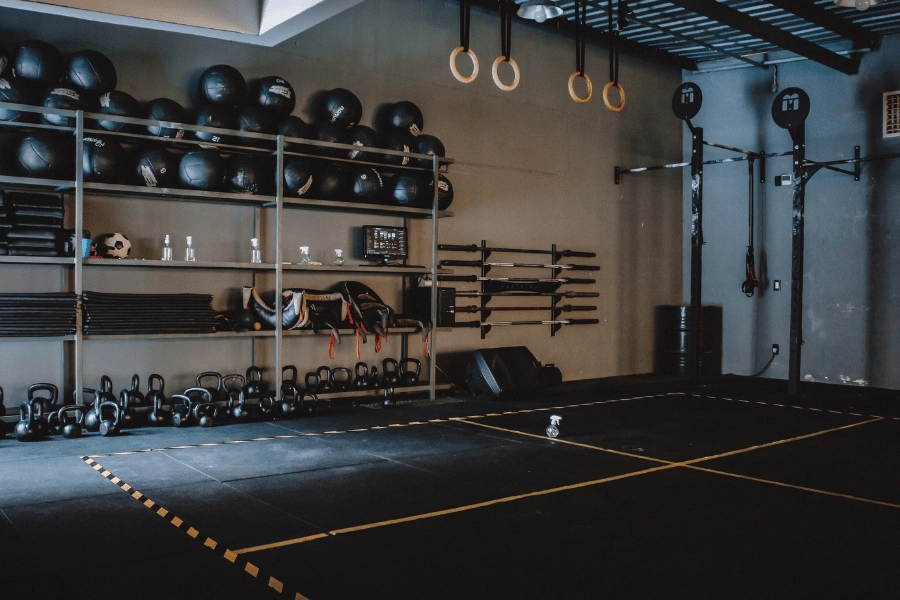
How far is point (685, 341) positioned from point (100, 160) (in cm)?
683

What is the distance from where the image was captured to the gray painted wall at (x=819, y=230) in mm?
8203

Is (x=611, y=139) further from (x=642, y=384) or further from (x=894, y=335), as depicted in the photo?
(x=894, y=335)

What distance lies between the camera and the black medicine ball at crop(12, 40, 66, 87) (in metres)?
5.01

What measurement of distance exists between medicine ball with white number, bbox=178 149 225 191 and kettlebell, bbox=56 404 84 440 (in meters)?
1.77

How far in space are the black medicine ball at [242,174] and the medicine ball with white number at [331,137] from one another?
2.15 feet

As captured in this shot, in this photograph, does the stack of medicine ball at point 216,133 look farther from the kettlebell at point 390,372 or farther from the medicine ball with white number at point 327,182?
the kettlebell at point 390,372

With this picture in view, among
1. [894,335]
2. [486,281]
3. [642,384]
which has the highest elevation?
[486,281]

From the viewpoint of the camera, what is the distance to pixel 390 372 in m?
6.83

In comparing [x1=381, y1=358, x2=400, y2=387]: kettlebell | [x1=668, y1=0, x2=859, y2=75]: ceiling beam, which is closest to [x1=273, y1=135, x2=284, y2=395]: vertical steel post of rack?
[x1=381, y1=358, x2=400, y2=387]: kettlebell

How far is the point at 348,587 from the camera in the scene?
8.18ft

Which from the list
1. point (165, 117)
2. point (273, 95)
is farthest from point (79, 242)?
point (273, 95)

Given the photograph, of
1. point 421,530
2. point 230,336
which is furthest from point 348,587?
point 230,336

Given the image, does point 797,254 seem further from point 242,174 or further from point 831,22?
point 242,174

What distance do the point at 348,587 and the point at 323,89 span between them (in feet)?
17.2
